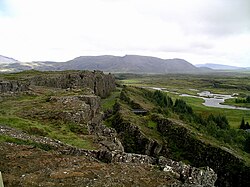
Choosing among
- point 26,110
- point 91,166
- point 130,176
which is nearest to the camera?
point 130,176

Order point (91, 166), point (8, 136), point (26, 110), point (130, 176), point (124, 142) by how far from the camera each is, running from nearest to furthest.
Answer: point (130, 176) → point (91, 166) → point (8, 136) → point (26, 110) → point (124, 142)

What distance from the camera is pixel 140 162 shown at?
25.8 meters

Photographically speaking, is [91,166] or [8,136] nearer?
[91,166]

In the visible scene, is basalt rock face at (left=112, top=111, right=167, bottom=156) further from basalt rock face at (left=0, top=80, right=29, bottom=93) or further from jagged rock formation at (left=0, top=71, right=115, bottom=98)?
basalt rock face at (left=0, top=80, right=29, bottom=93)

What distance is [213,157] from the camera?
60.7 m

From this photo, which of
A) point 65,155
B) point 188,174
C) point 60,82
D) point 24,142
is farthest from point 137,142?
point 188,174

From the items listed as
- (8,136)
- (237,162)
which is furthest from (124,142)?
(8,136)

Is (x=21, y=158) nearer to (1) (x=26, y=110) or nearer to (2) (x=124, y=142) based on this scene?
(1) (x=26, y=110)

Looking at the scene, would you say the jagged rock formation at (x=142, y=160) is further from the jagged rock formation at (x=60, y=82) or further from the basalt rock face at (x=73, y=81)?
the basalt rock face at (x=73, y=81)

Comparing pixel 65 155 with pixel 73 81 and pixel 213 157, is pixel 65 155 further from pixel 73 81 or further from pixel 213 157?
pixel 73 81

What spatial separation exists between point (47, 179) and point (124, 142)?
45.9 meters

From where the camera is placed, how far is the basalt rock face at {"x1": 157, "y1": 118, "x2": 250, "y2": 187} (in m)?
56.9

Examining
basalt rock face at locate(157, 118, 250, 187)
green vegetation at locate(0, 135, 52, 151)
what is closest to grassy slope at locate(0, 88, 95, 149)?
green vegetation at locate(0, 135, 52, 151)

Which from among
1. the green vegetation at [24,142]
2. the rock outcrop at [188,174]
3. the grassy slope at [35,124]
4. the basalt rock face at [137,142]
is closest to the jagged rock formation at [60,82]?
the grassy slope at [35,124]
